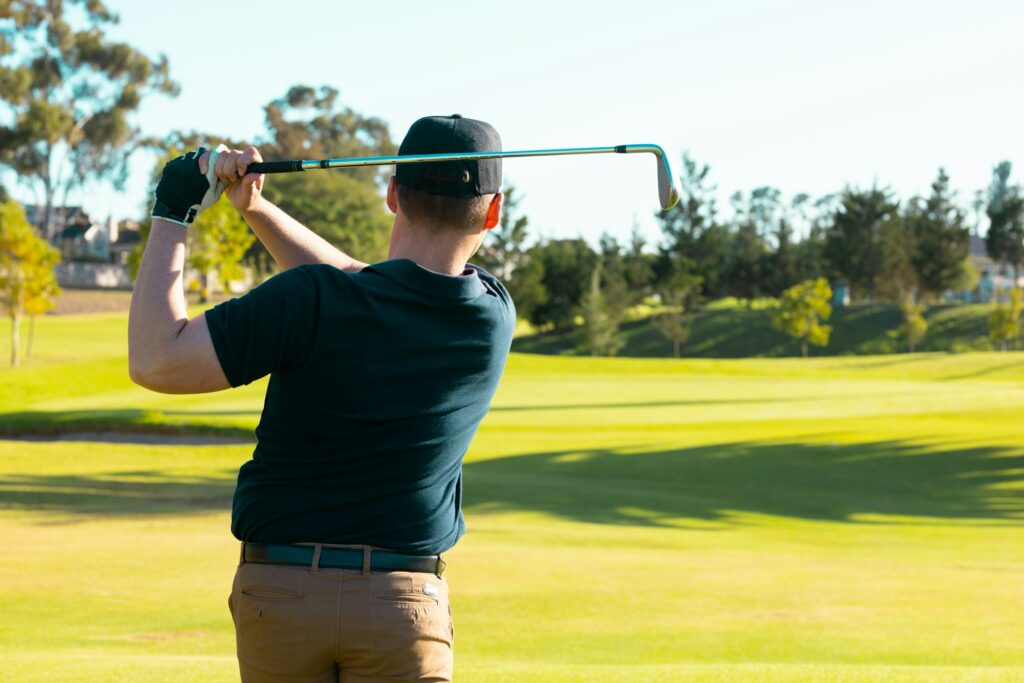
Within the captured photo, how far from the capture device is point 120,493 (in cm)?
1675

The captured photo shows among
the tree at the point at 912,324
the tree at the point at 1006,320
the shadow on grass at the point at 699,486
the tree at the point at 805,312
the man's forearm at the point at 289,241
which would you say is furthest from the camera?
the tree at the point at 805,312

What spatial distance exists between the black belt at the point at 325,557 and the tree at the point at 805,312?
65.5 metres

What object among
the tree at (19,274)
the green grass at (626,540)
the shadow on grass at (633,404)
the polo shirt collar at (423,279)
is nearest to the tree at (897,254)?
the green grass at (626,540)

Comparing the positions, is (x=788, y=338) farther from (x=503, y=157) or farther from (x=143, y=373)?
(x=143, y=373)

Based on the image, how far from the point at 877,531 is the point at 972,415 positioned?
14911 millimetres

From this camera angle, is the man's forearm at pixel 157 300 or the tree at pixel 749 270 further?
the tree at pixel 749 270

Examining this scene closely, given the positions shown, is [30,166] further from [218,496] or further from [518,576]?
[518,576]

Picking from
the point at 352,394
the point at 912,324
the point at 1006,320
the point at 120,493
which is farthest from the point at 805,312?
the point at 352,394

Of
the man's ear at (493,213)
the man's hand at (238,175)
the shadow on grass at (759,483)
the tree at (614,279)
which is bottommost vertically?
the shadow on grass at (759,483)

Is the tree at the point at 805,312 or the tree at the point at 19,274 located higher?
the tree at the point at 19,274

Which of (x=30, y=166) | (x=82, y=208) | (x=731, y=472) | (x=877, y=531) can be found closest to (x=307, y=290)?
(x=877, y=531)

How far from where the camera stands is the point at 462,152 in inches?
111

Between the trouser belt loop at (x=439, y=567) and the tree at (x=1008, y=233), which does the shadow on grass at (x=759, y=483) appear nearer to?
the trouser belt loop at (x=439, y=567)

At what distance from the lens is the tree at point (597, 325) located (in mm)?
69562
